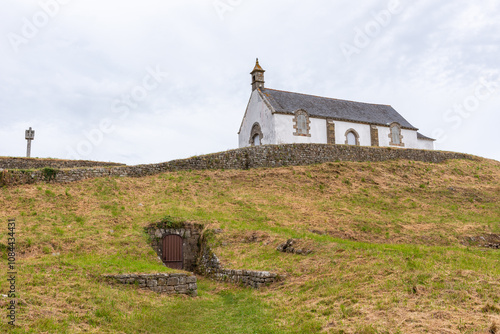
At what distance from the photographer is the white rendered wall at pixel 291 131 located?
32.6 m

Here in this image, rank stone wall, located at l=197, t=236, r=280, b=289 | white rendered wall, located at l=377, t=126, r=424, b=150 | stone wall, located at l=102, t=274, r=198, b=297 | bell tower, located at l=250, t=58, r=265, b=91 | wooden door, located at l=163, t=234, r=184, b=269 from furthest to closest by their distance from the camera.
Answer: white rendered wall, located at l=377, t=126, r=424, b=150, bell tower, located at l=250, t=58, r=265, b=91, wooden door, located at l=163, t=234, r=184, b=269, stone wall, located at l=197, t=236, r=280, b=289, stone wall, located at l=102, t=274, r=198, b=297

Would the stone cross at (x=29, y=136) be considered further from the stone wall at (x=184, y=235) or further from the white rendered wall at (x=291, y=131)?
the white rendered wall at (x=291, y=131)

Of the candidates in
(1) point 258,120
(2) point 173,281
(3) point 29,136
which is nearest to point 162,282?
(2) point 173,281

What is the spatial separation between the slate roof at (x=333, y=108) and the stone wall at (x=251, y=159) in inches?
213

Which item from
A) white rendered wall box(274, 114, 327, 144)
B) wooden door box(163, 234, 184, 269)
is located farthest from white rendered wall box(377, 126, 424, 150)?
wooden door box(163, 234, 184, 269)

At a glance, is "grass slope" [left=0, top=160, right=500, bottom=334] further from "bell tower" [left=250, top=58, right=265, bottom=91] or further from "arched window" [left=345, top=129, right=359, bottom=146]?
"bell tower" [left=250, top=58, right=265, bottom=91]

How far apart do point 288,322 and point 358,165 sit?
21890 millimetres

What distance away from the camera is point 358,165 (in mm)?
29438

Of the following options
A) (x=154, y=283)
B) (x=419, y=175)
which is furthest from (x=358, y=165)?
(x=154, y=283)

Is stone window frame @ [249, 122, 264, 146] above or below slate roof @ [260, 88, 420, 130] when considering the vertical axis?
below

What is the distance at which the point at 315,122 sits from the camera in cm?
3447

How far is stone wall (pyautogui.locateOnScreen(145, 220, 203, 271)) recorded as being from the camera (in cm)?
1773

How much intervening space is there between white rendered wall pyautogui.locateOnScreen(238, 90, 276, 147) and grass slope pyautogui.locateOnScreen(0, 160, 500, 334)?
267 inches

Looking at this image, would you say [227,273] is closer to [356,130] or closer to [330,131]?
[330,131]
